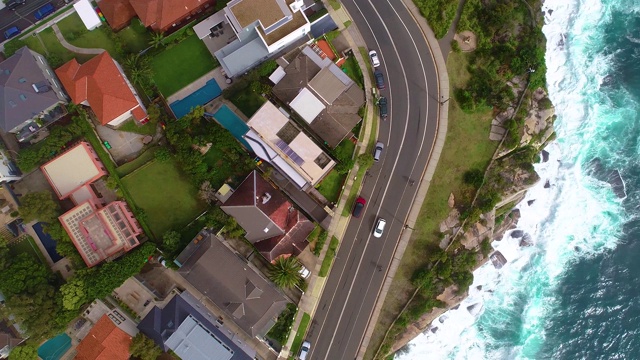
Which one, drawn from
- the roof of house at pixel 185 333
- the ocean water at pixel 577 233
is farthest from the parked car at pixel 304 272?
the ocean water at pixel 577 233

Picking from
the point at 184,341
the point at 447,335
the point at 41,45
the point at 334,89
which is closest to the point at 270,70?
the point at 334,89

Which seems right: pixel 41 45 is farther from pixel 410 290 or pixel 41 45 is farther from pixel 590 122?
pixel 590 122

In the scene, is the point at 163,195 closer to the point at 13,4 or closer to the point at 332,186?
the point at 332,186

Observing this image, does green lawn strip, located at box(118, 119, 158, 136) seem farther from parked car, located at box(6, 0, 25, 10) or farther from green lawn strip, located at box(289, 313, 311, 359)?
green lawn strip, located at box(289, 313, 311, 359)

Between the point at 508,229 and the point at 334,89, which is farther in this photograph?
the point at 508,229

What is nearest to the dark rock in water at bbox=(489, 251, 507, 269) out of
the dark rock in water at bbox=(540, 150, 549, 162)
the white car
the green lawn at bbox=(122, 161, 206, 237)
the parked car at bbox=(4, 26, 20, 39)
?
the dark rock in water at bbox=(540, 150, 549, 162)

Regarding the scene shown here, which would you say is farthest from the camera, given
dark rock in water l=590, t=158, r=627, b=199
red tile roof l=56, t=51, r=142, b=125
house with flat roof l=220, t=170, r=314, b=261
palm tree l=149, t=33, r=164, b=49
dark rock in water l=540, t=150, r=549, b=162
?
dark rock in water l=540, t=150, r=549, b=162
